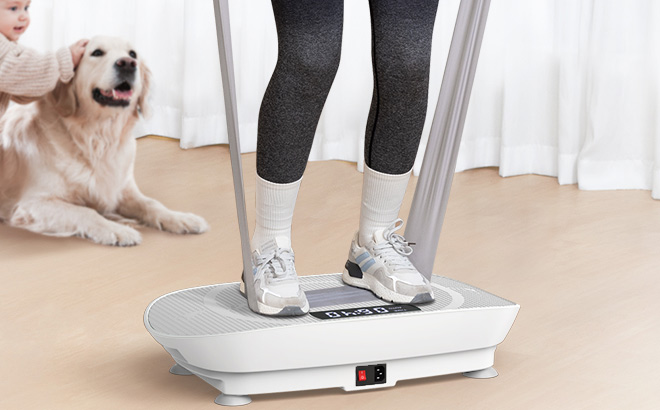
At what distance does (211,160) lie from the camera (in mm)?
2846

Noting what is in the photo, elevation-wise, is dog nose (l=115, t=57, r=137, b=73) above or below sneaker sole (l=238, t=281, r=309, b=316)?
above

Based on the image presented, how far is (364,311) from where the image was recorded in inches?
49.5

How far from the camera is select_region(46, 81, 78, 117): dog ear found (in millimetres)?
2238

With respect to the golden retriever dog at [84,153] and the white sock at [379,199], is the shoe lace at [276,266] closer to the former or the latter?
the white sock at [379,199]

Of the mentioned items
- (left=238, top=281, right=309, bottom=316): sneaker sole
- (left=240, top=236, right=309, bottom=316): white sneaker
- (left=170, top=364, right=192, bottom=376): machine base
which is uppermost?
(left=240, top=236, right=309, bottom=316): white sneaker

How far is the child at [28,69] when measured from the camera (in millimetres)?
2248

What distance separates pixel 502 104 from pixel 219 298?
1.80m

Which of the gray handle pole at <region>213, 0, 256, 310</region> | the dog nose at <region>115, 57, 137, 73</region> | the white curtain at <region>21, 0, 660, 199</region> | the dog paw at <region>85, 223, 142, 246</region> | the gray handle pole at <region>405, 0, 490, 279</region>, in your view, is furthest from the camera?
the white curtain at <region>21, 0, 660, 199</region>

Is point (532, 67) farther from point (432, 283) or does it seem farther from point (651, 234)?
point (432, 283)

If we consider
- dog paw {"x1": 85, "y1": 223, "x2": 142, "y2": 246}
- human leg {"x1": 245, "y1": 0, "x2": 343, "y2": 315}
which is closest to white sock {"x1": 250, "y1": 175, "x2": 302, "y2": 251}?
human leg {"x1": 245, "y1": 0, "x2": 343, "y2": 315}

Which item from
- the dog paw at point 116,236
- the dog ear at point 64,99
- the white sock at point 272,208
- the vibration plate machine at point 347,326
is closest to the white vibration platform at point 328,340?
the vibration plate machine at point 347,326

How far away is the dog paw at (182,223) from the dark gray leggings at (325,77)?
0.95 metres

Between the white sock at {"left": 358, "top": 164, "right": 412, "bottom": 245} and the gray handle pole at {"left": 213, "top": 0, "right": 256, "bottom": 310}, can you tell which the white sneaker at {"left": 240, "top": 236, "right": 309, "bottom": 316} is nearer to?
the gray handle pole at {"left": 213, "top": 0, "right": 256, "bottom": 310}

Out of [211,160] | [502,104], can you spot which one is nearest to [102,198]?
[211,160]
